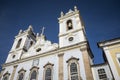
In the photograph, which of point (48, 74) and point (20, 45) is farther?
point (20, 45)

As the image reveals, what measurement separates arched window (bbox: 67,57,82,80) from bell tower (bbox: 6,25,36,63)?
34.4 feet

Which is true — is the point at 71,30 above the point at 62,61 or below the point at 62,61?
above

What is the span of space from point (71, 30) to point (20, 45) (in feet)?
36.4

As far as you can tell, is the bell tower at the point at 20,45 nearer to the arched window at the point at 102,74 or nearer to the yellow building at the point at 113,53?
the arched window at the point at 102,74

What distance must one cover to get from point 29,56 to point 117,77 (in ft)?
45.9

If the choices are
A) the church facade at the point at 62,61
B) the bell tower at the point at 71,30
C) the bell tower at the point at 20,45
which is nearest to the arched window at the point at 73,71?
the church facade at the point at 62,61

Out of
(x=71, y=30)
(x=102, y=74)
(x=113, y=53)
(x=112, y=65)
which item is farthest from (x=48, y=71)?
(x=113, y=53)

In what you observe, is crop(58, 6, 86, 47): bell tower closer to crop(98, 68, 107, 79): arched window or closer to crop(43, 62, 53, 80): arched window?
crop(43, 62, 53, 80): arched window

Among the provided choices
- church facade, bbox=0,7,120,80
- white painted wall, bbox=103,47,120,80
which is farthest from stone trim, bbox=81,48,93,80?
white painted wall, bbox=103,47,120,80

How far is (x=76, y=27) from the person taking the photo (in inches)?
810

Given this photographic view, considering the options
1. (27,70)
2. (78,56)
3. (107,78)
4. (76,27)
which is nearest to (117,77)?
(107,78)

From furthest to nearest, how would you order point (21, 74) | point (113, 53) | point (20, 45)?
point (20, 45) < point (21, 74) < point (113, 53)

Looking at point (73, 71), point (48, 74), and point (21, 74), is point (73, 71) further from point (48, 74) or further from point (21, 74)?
point (21, 74)

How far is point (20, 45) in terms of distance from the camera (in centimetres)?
2484
